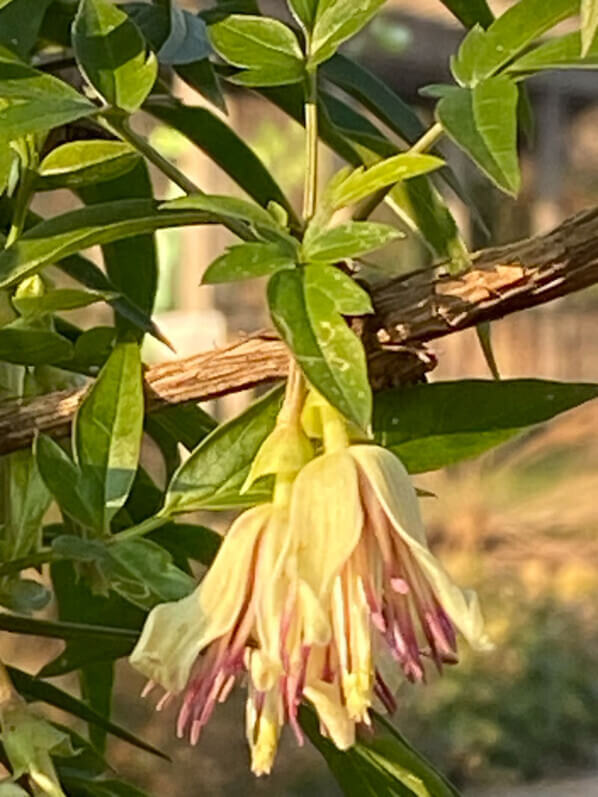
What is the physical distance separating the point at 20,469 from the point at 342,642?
161 millimetres

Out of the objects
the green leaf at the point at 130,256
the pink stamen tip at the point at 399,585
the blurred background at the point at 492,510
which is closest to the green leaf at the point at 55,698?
the green leaf at the point at 130,256

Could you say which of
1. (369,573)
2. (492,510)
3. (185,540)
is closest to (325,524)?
(369,573)

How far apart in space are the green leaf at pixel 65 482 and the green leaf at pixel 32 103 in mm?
75

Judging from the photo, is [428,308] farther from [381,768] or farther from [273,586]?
[381,768]

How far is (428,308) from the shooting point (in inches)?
13.5

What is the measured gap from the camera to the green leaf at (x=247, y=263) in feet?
1.00

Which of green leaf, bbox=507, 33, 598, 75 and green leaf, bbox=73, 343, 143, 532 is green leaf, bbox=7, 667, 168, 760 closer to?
green leaf, bbox=73, 343, 143, 532

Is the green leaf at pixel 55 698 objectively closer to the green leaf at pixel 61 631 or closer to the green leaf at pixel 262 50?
the green leaf at pixel 61 631

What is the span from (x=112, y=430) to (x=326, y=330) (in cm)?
10

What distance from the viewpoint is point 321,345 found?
0.97ft

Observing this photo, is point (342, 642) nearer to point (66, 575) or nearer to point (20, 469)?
point (20, 469)

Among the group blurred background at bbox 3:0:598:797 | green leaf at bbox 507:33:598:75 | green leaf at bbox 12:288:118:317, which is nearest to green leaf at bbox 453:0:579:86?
green leaf at bbox 507:33:598:75

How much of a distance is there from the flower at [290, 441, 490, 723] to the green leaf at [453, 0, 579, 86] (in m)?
0.08

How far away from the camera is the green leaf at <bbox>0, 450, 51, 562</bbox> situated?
0.43 meters
